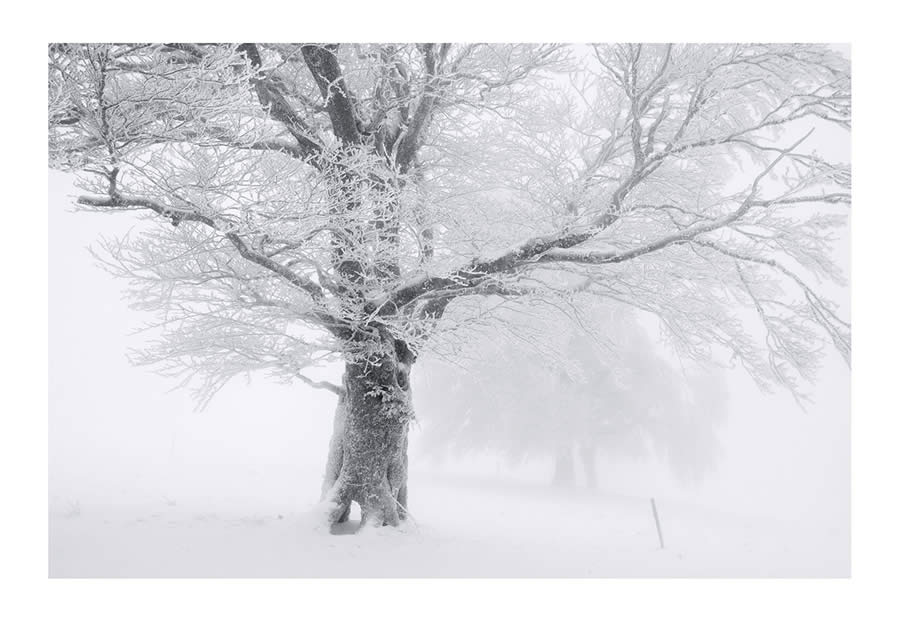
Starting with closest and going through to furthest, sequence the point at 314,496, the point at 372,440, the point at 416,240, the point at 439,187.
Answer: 1. the point at 416,240
2. the point at 372,440
3. the point at 439,187
4. the point at 314,496

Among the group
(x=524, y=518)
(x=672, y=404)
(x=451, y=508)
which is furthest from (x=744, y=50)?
(x=672, y=404)

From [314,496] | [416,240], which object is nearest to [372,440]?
[416,240]

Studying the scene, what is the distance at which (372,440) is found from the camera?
22.0 feet

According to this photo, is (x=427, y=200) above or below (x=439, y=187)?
below

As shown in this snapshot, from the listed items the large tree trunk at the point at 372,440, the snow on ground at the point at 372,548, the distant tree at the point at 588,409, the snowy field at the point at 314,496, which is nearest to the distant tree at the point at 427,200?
the large tree trunk at the point at 372,440

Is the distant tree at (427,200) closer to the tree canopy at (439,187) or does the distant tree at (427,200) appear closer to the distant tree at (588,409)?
the tree canopy at (439,187)

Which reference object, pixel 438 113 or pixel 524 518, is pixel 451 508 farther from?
pixel 438 113

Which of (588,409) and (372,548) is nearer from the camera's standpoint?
(372,548)

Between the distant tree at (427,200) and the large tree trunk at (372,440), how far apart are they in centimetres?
2

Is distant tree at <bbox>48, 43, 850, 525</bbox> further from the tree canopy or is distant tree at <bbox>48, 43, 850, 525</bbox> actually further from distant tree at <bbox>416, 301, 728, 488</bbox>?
distant tree at <bbox>416, 301, 728, 488</bbox>

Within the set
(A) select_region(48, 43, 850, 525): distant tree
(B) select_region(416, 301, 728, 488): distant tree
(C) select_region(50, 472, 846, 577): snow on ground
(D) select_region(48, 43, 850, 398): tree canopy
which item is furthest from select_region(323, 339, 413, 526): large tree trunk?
(B) select_region(416, 301, 728, 488): distant tree

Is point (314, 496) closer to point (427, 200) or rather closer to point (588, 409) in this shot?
point (588, 409)

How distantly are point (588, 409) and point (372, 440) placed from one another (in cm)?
913
